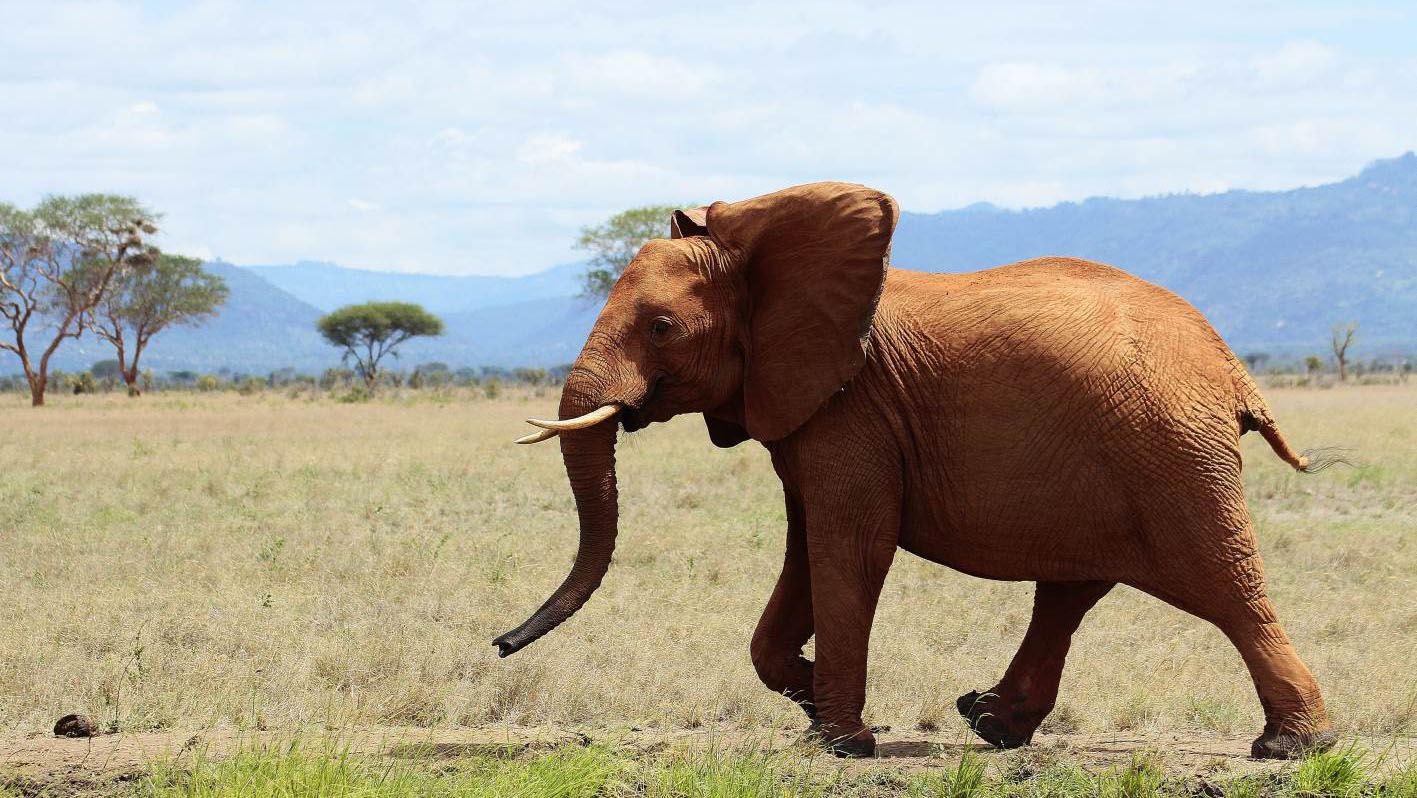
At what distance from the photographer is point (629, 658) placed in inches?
356

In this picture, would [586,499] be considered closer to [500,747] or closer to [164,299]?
[500,747]

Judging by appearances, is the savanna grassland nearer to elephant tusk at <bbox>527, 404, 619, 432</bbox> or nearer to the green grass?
the green grass

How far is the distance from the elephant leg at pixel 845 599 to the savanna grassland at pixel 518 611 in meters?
1.07

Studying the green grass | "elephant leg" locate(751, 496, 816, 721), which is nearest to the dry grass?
"elephant leg" locate(751, 496, 816, 721)

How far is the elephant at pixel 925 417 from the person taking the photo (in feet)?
19.9

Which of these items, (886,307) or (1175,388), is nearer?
(1175,388)

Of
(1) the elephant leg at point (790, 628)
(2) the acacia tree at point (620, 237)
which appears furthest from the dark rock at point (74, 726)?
(2) the acacia tree at point (620, 237)

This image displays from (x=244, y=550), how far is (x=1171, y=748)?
852 centimetres

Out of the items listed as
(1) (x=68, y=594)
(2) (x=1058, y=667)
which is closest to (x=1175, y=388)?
(2) (x=1058, y=667)

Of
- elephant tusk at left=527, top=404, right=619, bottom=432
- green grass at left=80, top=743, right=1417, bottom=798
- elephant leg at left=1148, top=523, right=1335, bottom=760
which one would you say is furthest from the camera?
elephant leg at left=1148, top=523, right=1335, bottom=760

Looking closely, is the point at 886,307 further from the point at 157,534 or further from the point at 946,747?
the point at 157,534

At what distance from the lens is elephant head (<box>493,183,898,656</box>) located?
20.3 ft

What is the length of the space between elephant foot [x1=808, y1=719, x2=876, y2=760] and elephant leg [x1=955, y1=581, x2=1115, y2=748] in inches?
31.8

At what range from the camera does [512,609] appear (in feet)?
34.2
